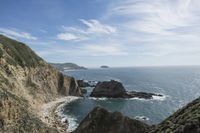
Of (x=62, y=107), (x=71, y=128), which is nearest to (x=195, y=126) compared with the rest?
(x=71, y=128)

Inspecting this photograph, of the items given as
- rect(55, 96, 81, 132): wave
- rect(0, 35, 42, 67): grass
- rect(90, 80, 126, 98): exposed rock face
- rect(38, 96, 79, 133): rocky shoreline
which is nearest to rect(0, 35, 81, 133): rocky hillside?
rect(0, 35, 42, 67): grass

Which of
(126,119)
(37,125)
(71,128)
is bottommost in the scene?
(71,128)

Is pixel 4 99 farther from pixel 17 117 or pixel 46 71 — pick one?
pixel 46 71

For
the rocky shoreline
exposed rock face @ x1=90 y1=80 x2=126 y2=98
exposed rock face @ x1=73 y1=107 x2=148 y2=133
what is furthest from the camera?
exposed rock face @ x1=90 y1=80 x2=126 y2=98

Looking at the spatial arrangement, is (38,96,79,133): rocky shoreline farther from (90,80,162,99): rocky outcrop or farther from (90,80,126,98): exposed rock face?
A: (90,80,162,99): rocky outcrop

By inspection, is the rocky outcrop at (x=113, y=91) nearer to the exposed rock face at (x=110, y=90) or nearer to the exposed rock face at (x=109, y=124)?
the exposed rock face at (x=110, y=90)

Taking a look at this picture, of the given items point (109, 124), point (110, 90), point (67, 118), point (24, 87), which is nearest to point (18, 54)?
point (24, 87)
